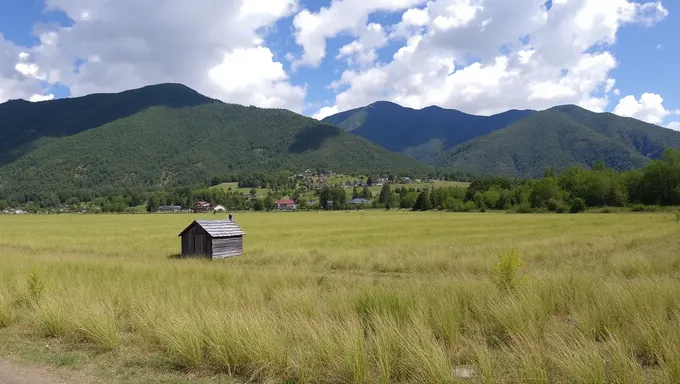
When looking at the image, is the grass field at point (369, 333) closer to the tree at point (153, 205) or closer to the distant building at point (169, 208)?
the tree at point (153, 205)

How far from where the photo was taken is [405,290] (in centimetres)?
1002

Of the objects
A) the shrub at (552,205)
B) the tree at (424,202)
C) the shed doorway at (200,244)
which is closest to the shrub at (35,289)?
the shed doorway at (200,244)

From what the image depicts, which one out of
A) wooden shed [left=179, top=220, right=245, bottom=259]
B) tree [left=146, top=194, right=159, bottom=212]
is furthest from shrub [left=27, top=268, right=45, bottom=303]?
tree [left=146, top=194, right=159, bottom=212]

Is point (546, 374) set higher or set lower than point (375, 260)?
higher

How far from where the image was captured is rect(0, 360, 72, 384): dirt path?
19.0 ft

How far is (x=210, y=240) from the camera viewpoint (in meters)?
25.7

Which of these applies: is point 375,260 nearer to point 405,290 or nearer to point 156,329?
point 405,290

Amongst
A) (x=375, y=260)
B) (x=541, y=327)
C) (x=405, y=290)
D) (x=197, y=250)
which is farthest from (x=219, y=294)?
(x=197, y=250)

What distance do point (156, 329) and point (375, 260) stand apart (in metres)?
15.9

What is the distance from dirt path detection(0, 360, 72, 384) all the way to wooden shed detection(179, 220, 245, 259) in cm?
1924

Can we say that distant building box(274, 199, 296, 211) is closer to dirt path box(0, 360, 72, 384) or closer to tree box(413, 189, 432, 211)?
tree box(413, 189, 432, 211)

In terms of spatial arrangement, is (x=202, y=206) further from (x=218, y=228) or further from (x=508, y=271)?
(x=508, y=271)

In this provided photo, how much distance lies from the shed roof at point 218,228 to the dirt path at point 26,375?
63.6 feet

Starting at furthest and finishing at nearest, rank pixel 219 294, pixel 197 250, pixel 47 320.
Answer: pixel 197 250, pixel 219 294, pixel 47 320
